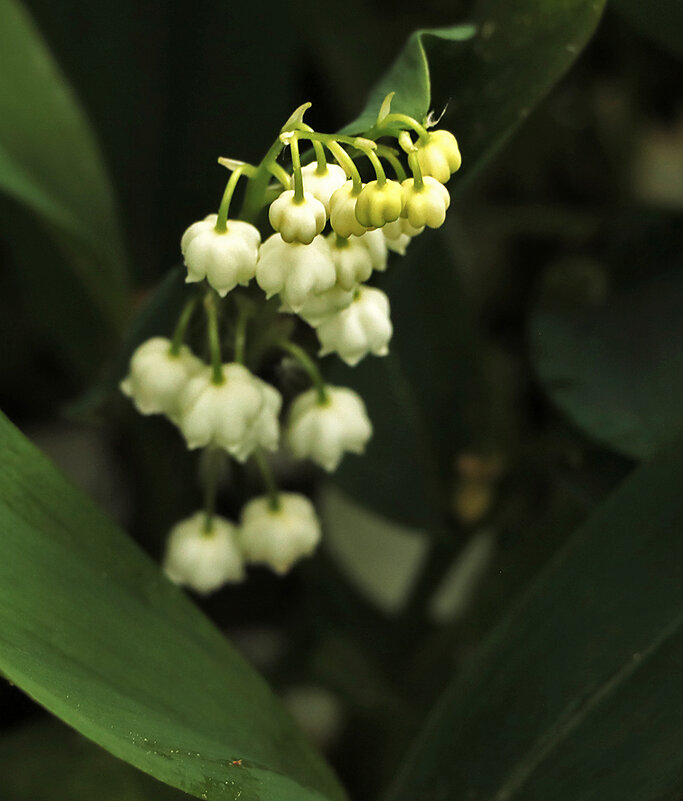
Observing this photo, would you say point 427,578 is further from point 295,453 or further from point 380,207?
point 380,207

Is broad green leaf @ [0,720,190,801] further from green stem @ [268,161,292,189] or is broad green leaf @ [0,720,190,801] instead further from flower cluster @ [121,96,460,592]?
green stem @ [268,161,292,189]

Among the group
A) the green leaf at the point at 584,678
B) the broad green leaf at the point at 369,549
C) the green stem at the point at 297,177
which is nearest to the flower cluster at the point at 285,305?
the green stem at the point at 297,177

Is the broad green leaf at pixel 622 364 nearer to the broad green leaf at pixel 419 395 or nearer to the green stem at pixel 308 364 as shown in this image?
the broad green leaf at pixel 419 395

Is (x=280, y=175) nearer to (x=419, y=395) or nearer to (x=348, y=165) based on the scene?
(x=348, y=165)

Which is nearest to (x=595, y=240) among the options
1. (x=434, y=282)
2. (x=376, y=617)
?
(x=434, y=282)

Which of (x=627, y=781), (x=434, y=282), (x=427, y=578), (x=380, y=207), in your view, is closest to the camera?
(x=380, y=207)
